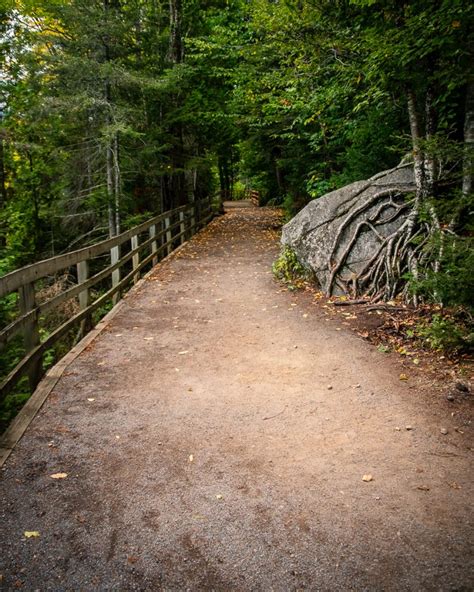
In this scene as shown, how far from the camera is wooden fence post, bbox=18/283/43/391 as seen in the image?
431cm

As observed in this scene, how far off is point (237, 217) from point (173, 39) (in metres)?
8.92

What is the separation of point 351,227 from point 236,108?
9.06 meters

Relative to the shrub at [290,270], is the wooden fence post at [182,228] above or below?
above

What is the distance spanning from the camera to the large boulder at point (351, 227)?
7.82 m

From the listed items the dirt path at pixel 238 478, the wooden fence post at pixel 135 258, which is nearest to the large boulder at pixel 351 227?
the dirt path at pixel 238 478

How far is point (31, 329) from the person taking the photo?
4.41 m

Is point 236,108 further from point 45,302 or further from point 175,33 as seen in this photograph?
A: point 45,302

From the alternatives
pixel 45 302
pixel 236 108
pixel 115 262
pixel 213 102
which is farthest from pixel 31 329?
pixel 213 102

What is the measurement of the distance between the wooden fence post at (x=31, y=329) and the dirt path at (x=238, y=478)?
343mm

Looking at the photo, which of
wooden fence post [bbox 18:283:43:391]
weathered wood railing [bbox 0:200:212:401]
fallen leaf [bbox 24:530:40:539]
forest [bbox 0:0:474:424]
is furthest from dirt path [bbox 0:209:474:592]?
forest [bbox 0:0:474:424]

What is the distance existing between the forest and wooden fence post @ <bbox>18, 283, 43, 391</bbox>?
1.42m

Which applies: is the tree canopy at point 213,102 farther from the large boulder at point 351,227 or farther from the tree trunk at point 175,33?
the large boulder at point 351,227

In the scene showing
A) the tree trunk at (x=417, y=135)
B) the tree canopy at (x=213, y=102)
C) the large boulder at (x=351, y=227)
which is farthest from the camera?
the large boulder at (x=351, y=227)

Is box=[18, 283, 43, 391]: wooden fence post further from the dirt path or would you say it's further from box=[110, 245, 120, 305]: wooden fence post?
box=[110, 245, 120, 305]: wooden fence post
